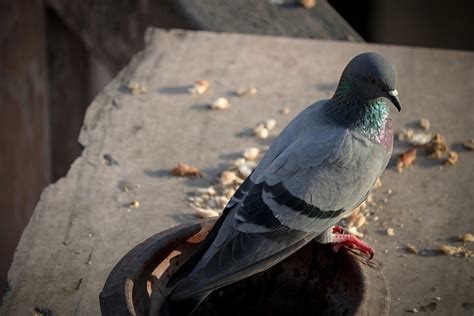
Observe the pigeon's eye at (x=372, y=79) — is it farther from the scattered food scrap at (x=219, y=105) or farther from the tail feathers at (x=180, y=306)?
the scattered food scrap at (x=219, y=105)

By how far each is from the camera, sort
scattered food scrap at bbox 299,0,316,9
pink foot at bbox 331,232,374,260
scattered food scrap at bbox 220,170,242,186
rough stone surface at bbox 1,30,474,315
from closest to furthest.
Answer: pink foot at bbox 331,232,374,260, rough stone surface at bbox 1,30,474,315, scattered food scrap at bbox 220,170,242,186, scattered food scrap at bbox 299,0,316,9

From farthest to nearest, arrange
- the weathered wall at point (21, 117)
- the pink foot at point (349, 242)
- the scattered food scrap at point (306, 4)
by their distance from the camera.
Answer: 1. the weathered wall at point (21, 117)
2. the scattered food scrap at point (306, 4)
3. the pink foot at point (349, 242)

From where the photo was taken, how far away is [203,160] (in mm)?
3758

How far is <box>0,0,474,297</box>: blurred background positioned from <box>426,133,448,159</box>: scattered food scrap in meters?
1.13

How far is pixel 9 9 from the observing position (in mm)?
5754

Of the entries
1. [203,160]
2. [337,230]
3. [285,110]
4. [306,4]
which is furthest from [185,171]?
[306,4]

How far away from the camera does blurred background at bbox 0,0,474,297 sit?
4844 mm

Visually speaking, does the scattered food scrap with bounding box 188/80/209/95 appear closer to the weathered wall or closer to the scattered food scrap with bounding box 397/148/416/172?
the scattered food scrap with bounding box 397/148/416/172

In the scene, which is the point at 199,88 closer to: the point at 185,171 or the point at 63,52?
the point at 185,171

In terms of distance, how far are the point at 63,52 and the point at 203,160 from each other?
8.45 ft

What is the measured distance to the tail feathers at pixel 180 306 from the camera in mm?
2518

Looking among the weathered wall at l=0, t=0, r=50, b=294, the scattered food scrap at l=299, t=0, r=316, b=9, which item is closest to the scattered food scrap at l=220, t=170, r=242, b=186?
the scattered food scrap at l=299, t=0, r=316, b=9

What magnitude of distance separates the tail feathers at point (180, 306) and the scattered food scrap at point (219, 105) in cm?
167

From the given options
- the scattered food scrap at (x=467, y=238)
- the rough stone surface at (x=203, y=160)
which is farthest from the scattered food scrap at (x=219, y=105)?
the scattered food scrap at (x=467, y=238)
